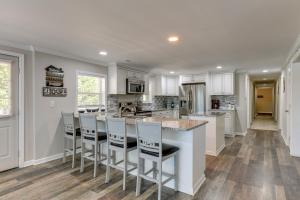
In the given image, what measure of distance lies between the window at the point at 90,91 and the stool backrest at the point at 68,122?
719mm

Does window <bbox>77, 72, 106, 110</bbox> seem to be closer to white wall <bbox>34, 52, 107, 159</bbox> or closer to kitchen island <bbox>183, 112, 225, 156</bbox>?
white wall <bbox>34, 52, 107, 159</bbox>

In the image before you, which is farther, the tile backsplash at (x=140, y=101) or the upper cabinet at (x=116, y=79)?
the tile backsplash at (x=140, y=101)

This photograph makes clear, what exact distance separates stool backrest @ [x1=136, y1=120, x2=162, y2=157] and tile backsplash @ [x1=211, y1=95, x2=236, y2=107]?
5117 mm

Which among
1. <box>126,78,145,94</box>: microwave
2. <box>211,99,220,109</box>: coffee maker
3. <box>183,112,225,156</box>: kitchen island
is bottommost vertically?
<box>183,112,225,156</box>: kitchen island

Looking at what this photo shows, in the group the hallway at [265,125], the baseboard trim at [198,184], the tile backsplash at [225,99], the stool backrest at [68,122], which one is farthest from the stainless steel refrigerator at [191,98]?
the stool backrest at [68,122]

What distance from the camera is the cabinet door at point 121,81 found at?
5102 mm

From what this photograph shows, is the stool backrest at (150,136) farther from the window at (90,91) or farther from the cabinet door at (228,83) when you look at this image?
the cabinet door at (228,83)

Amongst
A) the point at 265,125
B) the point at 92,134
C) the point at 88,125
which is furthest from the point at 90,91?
the point at 265,125

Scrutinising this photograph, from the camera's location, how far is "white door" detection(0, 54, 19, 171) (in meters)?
3.24

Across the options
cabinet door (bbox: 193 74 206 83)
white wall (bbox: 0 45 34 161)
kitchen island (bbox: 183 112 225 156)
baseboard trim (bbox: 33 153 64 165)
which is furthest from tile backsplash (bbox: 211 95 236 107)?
white wall (bbox: 0 45 34 161)

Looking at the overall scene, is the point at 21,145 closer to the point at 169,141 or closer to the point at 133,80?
the point at 169,141

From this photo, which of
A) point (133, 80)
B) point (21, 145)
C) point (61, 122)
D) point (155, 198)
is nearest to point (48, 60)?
point (61, 122)

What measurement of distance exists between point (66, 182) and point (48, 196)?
0.40m

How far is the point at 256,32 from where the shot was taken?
272 cm
